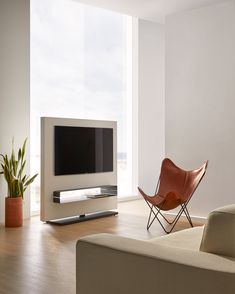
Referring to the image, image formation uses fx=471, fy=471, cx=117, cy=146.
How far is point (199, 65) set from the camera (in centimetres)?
623

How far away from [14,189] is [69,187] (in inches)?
29.3

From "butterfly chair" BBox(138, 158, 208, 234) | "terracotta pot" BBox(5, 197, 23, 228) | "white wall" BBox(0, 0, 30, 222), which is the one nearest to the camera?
"butterfly chair" BBox(138, 158, 208, 234)

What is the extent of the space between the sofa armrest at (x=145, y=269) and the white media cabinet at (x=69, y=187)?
3.64m

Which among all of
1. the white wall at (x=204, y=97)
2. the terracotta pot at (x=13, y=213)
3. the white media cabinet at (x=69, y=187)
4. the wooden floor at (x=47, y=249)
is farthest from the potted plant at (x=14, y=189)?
the white wall at (x=204, y=97)

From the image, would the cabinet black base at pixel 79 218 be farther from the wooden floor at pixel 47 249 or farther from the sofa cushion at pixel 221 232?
the sofa cushion at pixel 221 232

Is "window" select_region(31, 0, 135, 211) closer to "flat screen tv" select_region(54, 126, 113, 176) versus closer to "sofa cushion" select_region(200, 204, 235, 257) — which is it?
"flat screen tv" select_region(54, 126, 113, 176)

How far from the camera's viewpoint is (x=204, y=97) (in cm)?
618

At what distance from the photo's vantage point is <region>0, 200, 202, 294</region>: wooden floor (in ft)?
11.1

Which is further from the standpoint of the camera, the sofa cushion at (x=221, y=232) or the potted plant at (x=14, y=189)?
the potted plant at (x=14, y=189)

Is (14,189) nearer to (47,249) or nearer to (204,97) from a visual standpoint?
(47,249)

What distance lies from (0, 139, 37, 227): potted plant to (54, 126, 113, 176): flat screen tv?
0.45 meters

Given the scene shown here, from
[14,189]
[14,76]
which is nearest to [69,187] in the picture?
[14,189]

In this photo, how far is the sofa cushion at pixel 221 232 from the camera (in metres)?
1.96

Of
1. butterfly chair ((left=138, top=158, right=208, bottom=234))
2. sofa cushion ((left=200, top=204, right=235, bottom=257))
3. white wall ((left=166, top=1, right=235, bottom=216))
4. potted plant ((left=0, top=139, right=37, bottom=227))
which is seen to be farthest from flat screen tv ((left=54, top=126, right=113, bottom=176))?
sofa cushion ((left=200, top=204, right=235, bottom=257))
